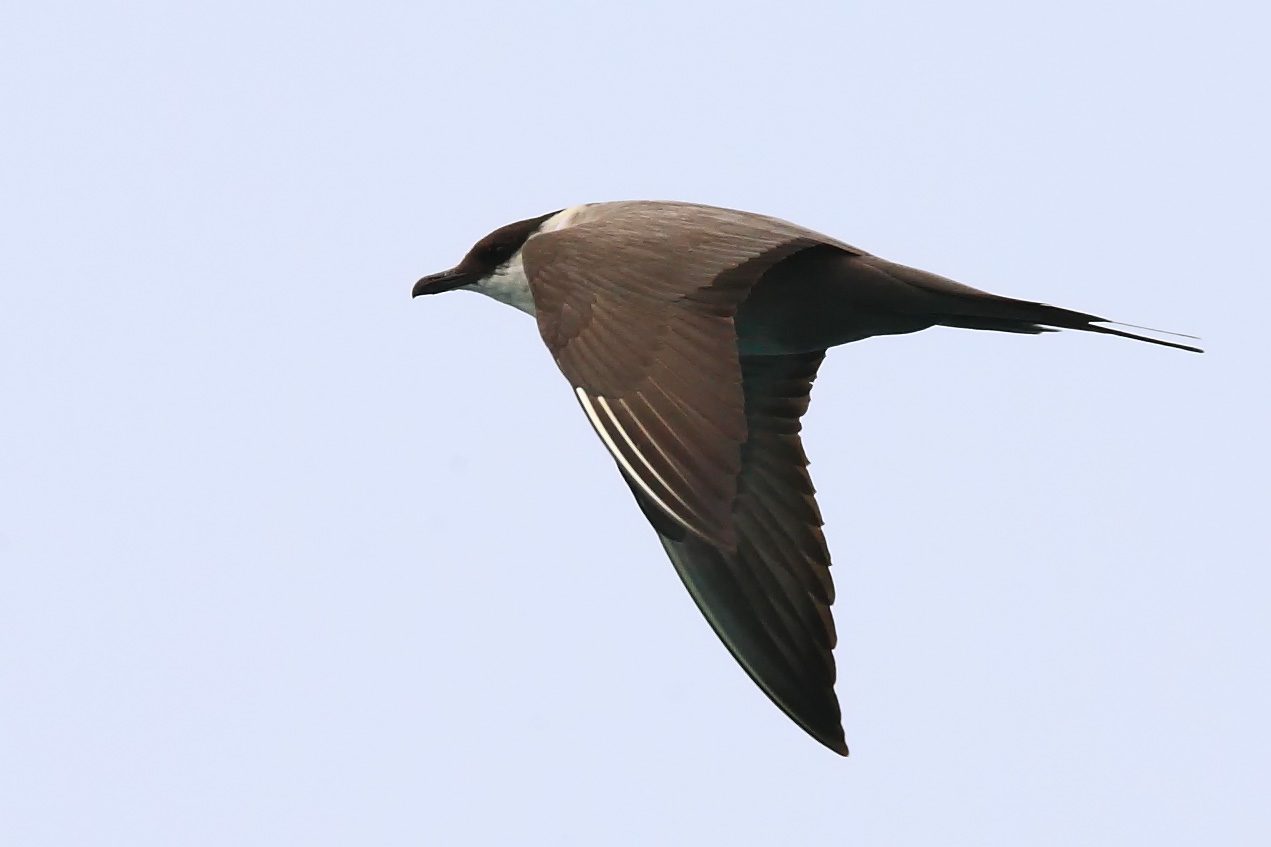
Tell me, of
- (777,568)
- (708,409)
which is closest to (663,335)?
(708,409)

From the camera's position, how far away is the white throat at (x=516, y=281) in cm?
742

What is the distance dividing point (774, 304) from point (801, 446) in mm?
929

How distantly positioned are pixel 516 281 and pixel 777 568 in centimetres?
167

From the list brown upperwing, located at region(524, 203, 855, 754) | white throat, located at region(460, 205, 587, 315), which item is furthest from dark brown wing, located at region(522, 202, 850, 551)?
white throat, located at region(460, 205, 587, 315)

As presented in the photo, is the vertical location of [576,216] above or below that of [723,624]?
above

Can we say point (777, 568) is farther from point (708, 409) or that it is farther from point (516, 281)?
point (708, 409)

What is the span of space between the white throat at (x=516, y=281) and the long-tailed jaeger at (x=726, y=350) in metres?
0.01

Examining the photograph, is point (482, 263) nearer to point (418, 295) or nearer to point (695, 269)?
point (418, 295)

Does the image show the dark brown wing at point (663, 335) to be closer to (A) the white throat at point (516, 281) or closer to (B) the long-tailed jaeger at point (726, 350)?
(B) the long-tailed jaeger at point (726, 350)

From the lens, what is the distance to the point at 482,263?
7641 mm

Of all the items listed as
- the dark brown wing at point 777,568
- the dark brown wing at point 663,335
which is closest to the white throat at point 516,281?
the dark brown wing at point 663,335

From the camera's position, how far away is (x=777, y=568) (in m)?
7.27

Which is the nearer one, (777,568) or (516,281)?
(777,568)

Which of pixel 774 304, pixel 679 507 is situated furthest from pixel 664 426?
pixel 774 304
